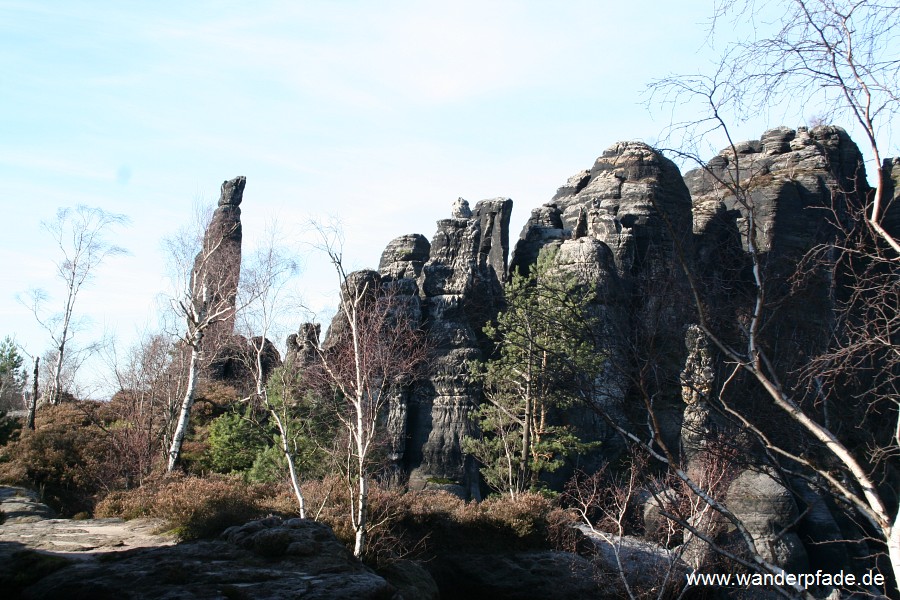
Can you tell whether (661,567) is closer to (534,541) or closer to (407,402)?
(534,541)

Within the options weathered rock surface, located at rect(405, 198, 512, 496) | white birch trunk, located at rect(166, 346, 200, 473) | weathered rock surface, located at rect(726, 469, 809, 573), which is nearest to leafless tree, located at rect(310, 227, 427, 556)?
weathered rock surface, located at rect(405, 198, 512, 496)

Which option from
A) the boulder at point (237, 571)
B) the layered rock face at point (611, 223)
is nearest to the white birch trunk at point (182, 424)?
the boulder at point (237, 571)

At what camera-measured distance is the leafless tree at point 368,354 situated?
1484 centimetres

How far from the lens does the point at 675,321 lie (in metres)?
6.52

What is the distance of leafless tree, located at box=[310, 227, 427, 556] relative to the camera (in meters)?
14.8

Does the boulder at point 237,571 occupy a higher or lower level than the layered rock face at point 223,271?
lower

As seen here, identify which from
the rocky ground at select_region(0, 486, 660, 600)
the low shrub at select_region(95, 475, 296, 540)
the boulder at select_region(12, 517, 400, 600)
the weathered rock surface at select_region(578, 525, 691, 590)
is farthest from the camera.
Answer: the weathered rock surface at select_region(578, 525, 691, 590)

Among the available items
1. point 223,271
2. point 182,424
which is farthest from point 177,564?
point 223,271

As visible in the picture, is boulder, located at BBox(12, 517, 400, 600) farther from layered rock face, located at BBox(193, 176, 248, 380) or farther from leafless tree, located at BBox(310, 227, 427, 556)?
layered rock face, located at BBox(193, 176, 248, 380)

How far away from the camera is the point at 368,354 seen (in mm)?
16141

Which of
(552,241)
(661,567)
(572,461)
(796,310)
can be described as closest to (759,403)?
(796,310)

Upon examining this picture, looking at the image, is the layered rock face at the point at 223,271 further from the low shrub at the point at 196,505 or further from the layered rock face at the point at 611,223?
the layered rock face at the point at 611,223

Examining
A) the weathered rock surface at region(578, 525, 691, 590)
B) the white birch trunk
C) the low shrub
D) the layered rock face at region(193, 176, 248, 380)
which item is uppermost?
the layered rock face at region(193, 176, 248, 380)

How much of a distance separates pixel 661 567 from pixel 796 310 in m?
11.0
